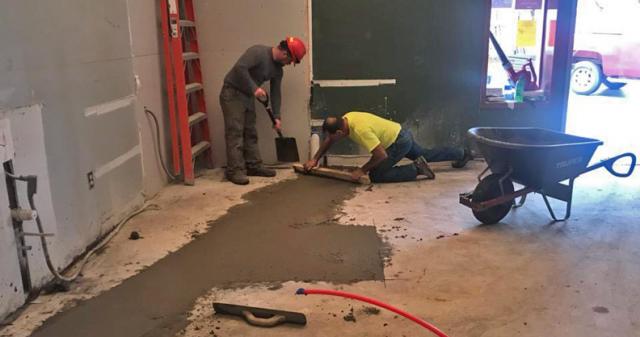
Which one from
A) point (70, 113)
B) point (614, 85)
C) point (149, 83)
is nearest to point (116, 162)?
point (70, 113)

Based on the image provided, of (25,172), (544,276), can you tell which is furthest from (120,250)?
(544,276)

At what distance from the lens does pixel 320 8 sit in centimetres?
522

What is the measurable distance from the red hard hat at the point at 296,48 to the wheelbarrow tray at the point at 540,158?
72.0 inches

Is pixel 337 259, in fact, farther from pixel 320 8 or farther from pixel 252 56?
pixel 320 8

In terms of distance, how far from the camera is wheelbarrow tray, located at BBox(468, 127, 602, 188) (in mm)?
3451

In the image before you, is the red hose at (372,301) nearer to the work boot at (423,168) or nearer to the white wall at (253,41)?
the work boot at (423,168)

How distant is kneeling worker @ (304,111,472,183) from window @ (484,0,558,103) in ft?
3.30

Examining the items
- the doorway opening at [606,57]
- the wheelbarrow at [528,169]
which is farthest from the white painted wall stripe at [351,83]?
the doorway opening at [606,57]

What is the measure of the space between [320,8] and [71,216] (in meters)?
3.13

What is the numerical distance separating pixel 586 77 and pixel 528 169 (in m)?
6.34

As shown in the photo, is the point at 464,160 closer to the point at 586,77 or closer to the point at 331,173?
the point at 331,173

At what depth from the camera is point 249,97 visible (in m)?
5.05

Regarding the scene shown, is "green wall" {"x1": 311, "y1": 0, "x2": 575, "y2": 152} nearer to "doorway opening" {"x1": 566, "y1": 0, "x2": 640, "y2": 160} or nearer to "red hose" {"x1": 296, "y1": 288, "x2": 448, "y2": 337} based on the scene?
"doorway opening" {"x1": 566, "y1": 0, "x2": 640, "y2": 160}

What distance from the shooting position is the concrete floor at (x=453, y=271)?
8.28 feet
